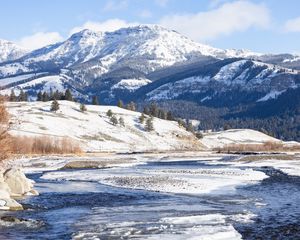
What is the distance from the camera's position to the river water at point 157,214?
30234 mm

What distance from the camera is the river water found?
30.2 m

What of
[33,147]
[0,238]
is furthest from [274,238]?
[33,147]

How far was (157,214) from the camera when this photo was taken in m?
37.0

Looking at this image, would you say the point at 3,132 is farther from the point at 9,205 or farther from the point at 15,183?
the point at 9,205

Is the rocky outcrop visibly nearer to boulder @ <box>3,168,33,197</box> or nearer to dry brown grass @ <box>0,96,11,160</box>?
boulder @ <box>3,168,33,197</box>

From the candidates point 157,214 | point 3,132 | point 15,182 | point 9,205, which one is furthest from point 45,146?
point 157,214

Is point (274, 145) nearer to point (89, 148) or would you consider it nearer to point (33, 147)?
point (89, 148)

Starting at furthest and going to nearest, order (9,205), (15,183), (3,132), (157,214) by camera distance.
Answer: (3,132)
(15,183)
(9,205)
(157,214)

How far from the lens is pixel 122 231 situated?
30688mm

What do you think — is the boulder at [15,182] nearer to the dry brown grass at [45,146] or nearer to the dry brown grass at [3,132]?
the dry brown grass at [3,132]

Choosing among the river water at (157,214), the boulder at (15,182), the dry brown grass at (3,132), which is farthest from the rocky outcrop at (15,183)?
the dry brown grass at (3,132)

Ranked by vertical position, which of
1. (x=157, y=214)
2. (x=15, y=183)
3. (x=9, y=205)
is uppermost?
(x=15, y=183)

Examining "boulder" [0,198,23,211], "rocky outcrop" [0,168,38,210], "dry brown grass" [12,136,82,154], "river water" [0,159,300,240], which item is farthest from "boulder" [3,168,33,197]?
"dry brown grass" [12,136,82,154]

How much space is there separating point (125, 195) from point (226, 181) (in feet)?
51.4
